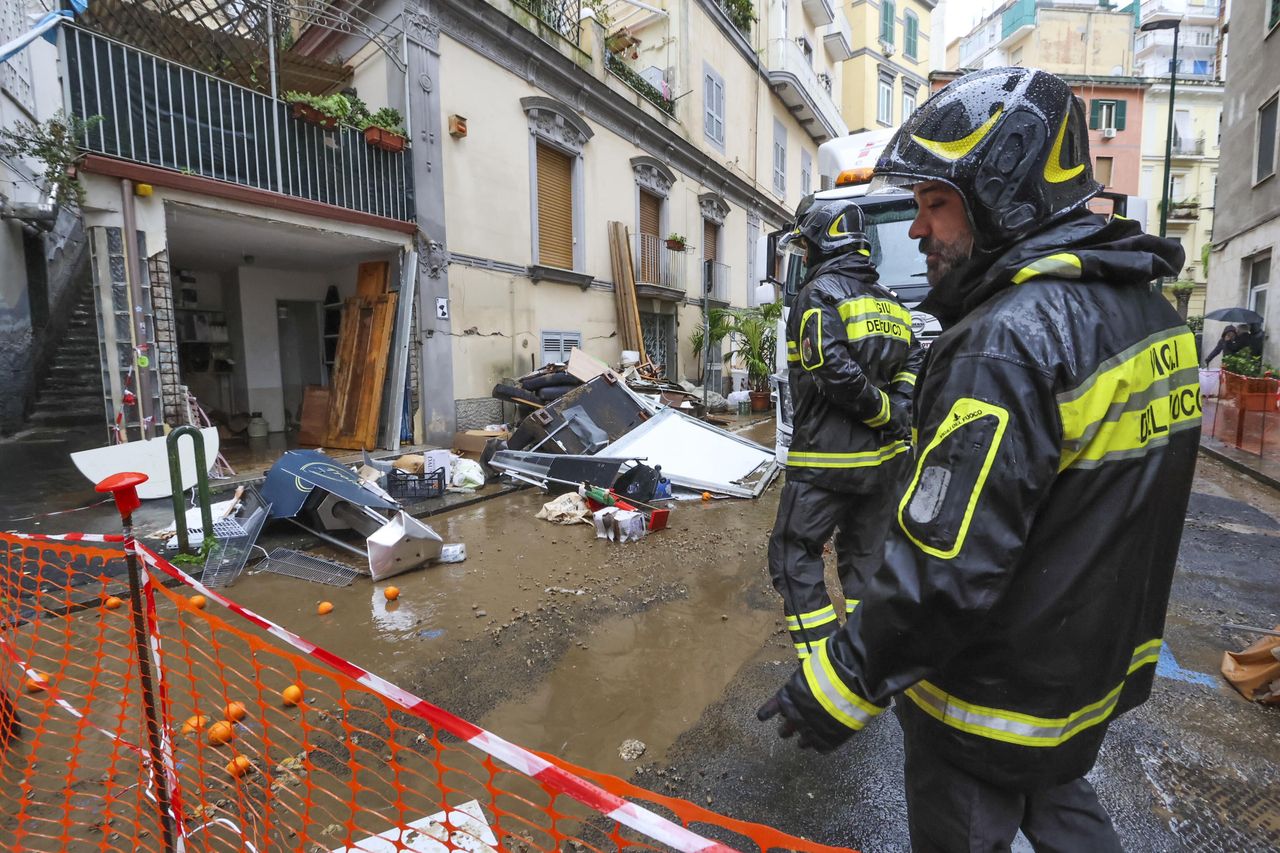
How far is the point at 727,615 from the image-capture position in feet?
12.1

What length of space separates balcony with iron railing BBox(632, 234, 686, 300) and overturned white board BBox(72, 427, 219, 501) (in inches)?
354

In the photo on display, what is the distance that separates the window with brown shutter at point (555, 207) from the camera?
11.0m

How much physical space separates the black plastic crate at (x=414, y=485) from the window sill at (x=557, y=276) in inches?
200

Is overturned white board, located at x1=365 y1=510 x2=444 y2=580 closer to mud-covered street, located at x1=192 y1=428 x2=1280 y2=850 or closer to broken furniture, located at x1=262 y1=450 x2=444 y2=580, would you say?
broken furniture, located at x1=262 y1=450 x2=444 y2=580

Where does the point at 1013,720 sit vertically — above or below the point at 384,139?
below

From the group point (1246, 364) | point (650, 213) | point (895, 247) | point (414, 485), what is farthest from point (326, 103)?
point (1246, 364)

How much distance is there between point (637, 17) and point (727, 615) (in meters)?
15.3

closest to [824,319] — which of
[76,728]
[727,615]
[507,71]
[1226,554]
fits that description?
[727,615]

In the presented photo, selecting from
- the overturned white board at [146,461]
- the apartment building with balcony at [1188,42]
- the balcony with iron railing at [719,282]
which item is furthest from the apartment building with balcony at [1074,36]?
the overturned white board at [146,461]

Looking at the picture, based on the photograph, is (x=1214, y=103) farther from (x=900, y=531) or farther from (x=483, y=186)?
(x=900, y=531)

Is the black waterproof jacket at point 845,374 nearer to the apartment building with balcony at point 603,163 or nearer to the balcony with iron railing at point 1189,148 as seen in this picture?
the apartment building with balcony at point 603,163

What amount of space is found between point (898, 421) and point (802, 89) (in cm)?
1958

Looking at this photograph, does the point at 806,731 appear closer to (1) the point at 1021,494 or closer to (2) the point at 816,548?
(1) the point at 1021,494

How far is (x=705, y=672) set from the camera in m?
3.05
